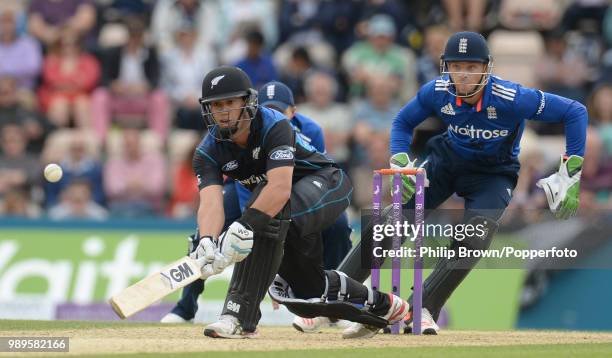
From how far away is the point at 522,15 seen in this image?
17219 mm

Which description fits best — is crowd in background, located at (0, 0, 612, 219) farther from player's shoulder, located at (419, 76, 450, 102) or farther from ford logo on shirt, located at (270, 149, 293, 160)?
ford logo on shirt, located at (270, 149, 293, 160)

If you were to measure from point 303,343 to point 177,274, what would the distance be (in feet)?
3.43

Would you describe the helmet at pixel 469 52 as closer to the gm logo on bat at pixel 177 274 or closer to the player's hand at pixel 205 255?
the player's hand at pixel 205 255

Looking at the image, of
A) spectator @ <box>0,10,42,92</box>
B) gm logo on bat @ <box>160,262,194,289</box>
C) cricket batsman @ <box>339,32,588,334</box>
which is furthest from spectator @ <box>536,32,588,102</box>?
gm logo on bat @ <box>160,262,194,289</box>

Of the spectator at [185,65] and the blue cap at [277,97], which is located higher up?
the blue cap at [277,97]

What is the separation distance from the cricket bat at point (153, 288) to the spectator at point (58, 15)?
10.2 m

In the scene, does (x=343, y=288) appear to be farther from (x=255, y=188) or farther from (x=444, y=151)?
(x=444, y=151)

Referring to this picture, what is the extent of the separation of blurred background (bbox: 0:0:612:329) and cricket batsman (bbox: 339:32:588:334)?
3.61m

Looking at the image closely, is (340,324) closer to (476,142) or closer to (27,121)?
(476,142)

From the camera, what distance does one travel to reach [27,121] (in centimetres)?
1614

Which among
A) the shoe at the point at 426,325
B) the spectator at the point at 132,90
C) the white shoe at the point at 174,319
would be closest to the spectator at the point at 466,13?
the spectator at the point at 132,90

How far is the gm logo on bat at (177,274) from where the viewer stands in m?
8.02

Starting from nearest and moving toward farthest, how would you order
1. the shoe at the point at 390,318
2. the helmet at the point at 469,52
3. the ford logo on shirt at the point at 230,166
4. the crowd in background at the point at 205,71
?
the ford logo on shirt at the point at 230,166
the shoe at the point at 390,318
the helmet at the point at 469,52
the crowd in background at the point at 205,71

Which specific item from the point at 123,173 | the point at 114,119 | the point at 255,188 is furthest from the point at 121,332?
the point at 114,119
